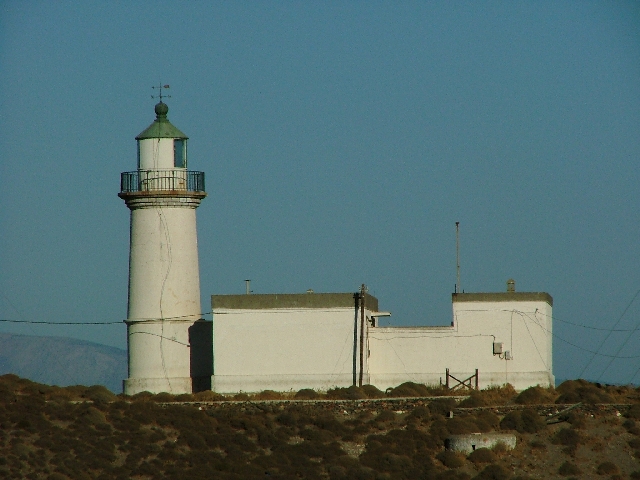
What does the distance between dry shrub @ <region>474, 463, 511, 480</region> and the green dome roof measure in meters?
16.0

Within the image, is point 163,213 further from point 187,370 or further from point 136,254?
point 187,370

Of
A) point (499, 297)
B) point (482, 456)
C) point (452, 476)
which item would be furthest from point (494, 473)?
point (499, 297)

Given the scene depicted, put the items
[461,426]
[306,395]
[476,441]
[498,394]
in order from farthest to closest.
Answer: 1. [498,394]
2. [306,395]
3. [461,426]
4. [476,441]

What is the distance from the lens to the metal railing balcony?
4769 centimetres

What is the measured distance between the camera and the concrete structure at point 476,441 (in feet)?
136

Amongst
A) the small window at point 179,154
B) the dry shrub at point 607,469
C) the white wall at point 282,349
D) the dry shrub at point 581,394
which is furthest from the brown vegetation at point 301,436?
the small window at point 179,154

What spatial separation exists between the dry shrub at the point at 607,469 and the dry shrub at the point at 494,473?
277 centimetres

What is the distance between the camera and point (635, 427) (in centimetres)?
4334

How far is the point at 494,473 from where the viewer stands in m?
40.1

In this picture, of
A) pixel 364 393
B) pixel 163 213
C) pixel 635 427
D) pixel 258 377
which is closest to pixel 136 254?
pixel 163 213

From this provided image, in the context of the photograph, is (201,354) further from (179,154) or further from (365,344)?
(179,154)

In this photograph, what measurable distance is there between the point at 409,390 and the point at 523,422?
429 cm

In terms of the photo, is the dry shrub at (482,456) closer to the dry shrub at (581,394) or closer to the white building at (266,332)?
the dry shrub at (581,394)

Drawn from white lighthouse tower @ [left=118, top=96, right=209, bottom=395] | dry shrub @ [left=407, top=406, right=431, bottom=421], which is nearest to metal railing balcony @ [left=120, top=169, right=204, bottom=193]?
white lighthouse tower @ [left=118, top=96, right=209, bottom=395]
